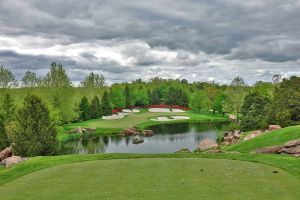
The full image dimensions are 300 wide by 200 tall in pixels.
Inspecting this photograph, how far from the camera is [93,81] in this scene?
495 ft

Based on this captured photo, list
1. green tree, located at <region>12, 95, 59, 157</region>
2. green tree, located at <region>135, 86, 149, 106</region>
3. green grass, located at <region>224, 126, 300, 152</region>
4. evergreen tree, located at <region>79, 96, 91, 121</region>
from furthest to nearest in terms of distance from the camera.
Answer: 1. green tree, located at <region>135, 86, 149, 106</region>
2. evergreen tree, located at <region>79, 96, 91, 121</region>
3. green tree, located at <region>12, 95, 59, 157</region>
4. green grass, located at <region>224, 126, 300, 152</region>

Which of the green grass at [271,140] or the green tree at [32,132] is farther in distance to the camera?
the green tree at [32,132]

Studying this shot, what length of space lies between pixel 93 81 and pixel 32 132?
114m

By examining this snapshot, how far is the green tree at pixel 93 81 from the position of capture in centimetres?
14388

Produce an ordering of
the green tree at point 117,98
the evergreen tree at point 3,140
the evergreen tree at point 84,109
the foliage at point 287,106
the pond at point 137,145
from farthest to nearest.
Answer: the green tree at point 117,98 < the evergreen tree at point 84,109 < the pond at point 137,145 < the foliage at point 287,106 < the evergreen tree at point 3,140

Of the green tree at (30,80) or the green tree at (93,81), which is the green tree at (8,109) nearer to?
the green tree at (30,80)

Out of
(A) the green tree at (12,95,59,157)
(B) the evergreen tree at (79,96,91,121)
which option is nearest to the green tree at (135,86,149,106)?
(B) the evergreen tree at (79,96,91,121)

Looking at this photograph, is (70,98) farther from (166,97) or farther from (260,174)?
(166,97)

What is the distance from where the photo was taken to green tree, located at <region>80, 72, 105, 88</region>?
144m

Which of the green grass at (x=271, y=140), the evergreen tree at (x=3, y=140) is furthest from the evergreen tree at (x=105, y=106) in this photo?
the green grass at (x=271, y=140)

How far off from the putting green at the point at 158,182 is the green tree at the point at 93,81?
405ft

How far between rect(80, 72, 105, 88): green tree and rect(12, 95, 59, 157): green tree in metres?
104

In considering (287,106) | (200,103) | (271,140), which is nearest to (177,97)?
(200,103)

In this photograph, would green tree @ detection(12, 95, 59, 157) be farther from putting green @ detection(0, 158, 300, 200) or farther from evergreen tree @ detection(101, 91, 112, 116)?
evergreen tree @ detection(101, 91, 112, 116)
